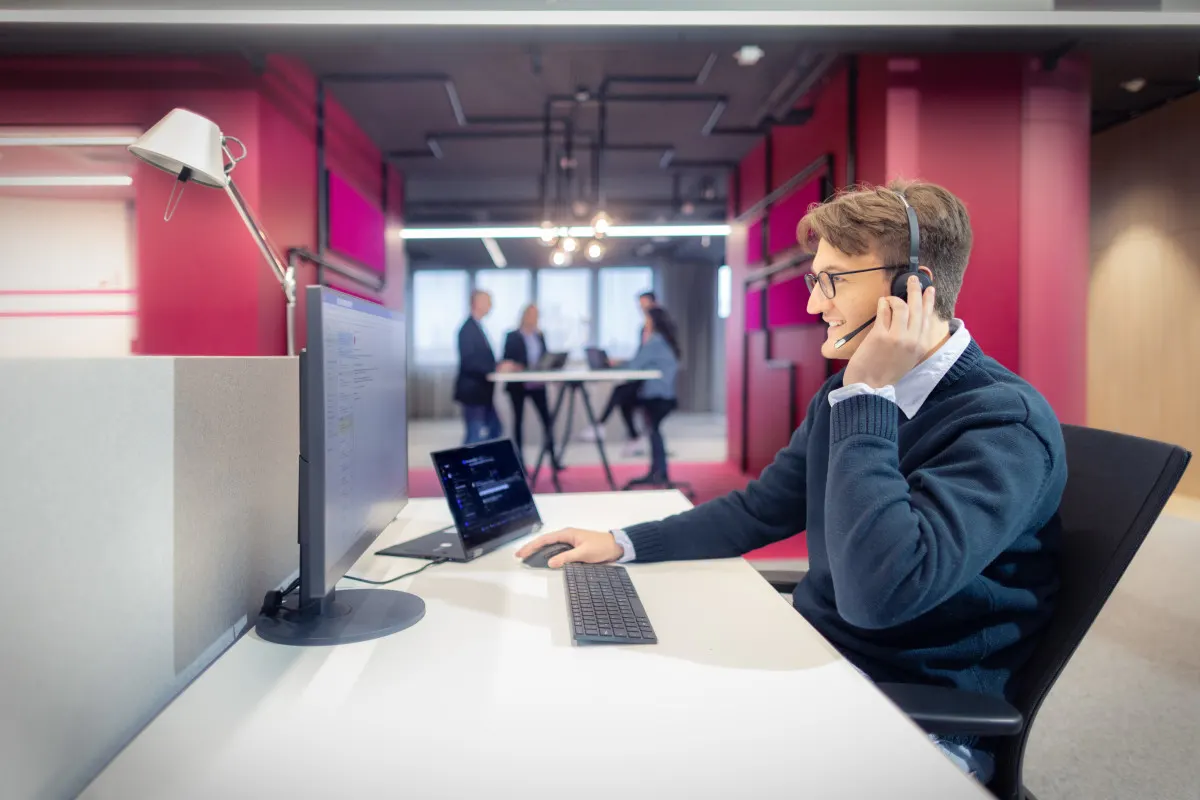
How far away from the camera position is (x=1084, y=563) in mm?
1015

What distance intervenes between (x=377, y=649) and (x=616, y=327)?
11.9 meters

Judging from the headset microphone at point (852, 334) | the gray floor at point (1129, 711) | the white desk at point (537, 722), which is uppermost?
the headset microphone at point (852, 334)

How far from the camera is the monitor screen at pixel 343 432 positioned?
0.85 metres

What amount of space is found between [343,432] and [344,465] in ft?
0.15

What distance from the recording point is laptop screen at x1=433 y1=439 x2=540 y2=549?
1.40m

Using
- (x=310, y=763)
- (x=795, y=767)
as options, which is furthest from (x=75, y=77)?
(x=795, y=767)

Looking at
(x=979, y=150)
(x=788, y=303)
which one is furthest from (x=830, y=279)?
(x=788, y=303)

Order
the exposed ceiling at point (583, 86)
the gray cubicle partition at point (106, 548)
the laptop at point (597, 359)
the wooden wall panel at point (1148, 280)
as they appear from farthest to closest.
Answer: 1. the laptop at point (597, 359)
2. the wooden wall panel at point (1148, 280)
3. the exposed ceiling at point (583, 86)
4. the gray cubicle partition at point (106, 548)

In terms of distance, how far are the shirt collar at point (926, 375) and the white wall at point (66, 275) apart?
4.29 meters

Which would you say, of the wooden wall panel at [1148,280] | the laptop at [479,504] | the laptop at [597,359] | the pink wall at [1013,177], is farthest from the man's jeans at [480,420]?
the wooden wall panel at [1148,280]

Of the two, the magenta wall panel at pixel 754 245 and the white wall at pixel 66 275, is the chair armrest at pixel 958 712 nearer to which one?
the white wall at pixel 66 275

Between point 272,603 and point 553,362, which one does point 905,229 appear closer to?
point 272,603

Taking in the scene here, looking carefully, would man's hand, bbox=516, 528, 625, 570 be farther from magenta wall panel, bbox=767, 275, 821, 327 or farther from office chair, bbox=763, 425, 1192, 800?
magenta wall panel, bbox=767, 275, 821, 327

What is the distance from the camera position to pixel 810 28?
3377mm
